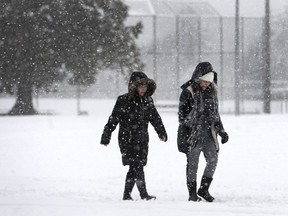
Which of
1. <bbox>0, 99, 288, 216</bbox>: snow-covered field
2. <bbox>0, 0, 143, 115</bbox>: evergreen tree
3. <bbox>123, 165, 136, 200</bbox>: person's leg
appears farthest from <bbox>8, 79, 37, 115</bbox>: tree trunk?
A: <bbox>123, 165, 136, 200</bbox>: person's leg

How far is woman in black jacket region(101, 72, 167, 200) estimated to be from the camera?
635cm

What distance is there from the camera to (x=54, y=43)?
25141 mm

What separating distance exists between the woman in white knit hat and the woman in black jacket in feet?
0.86

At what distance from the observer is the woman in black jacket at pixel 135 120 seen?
6.35 meters

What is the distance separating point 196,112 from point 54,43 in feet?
63.5

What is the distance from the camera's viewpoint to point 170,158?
11.8 m

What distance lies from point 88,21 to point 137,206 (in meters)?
20.7

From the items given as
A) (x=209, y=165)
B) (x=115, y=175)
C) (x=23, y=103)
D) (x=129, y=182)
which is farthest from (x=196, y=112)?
(x=23, y=103)

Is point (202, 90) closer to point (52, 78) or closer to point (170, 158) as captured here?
point (170, 158)

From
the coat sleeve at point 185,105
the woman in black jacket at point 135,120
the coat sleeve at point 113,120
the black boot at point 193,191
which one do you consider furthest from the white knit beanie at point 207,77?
the black boot at point 193,191

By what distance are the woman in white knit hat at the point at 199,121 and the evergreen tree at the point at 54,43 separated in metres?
18.7

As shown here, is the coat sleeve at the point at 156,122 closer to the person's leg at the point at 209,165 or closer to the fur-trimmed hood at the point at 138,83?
the fur-trimmed hood at the point at 138,83

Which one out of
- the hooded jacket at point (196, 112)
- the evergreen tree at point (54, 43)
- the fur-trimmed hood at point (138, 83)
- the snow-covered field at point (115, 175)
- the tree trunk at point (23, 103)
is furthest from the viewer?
the tree trunk at point (23, 103)

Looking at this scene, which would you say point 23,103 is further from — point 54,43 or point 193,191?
point 193,191
